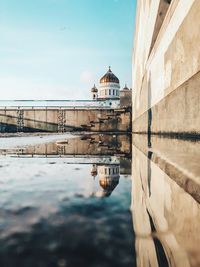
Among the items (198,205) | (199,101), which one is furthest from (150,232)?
(199,101)

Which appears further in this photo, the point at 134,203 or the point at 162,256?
the point at 134,203

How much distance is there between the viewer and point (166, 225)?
1230mm

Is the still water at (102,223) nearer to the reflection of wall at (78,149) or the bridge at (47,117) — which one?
the reflection of wall at (78,149)

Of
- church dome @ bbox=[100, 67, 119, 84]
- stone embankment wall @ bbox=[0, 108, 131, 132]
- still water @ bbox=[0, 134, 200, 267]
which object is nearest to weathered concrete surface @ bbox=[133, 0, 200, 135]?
still water @ bbox=[0, 134, 200, 267]

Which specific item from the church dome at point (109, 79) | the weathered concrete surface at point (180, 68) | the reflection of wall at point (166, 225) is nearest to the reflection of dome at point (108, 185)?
the reflection of wall at point (166, 225)

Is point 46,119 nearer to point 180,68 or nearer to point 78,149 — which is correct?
point 78,149

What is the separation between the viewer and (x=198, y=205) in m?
1.43

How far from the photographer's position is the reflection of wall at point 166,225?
2.88 ft

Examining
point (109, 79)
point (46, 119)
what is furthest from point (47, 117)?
point (109, 79)

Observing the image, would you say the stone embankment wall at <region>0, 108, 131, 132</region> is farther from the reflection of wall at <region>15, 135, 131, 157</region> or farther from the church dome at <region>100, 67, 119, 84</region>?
the reflection of wall at <region>15, 135, 131, 157</region>

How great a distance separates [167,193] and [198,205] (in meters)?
0.41

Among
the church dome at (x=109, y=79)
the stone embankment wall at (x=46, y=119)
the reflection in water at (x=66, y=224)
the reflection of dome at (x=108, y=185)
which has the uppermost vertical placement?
the church dome at (x=109, y=79)

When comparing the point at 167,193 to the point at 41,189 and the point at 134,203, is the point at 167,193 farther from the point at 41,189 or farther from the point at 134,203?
the point at 41,189

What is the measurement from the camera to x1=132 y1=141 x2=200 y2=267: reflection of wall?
88cm
